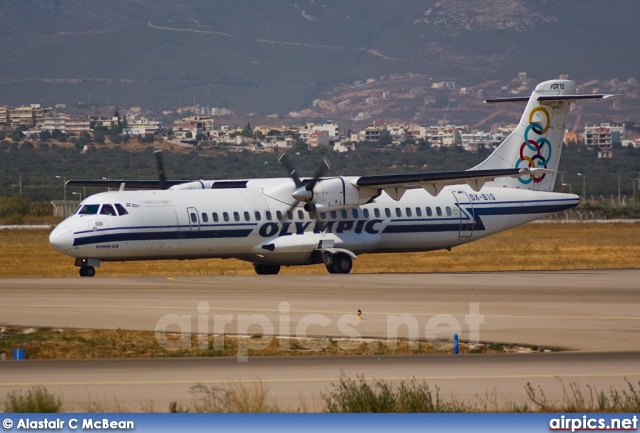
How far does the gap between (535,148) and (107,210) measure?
13.9 metres

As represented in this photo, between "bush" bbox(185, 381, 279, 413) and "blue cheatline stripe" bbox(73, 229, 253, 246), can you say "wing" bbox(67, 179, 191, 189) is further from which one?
"bush" bbox(185, 381, 279, 413)

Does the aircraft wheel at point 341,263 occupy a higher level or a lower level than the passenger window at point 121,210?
lower

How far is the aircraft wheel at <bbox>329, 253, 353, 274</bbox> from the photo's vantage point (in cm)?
3391

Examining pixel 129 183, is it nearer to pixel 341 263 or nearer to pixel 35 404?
pixel 341 263

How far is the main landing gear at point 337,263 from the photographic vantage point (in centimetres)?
3388

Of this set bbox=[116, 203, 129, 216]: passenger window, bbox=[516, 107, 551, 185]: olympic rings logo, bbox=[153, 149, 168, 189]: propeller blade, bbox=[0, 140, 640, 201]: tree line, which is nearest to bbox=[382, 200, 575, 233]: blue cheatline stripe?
bbox=[516, 107, 551, 185]: olympic rings logo

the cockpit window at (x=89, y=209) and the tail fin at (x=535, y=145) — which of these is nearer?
the cockpit window at (x=89, y=209)

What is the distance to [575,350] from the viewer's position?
56.1ft

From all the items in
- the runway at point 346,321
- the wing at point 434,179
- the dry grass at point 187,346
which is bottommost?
the dry grass at point 187,346

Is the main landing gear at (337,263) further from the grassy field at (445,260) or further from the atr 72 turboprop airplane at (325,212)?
the grassy field at (445,260)

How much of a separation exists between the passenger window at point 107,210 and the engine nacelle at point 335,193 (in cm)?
584

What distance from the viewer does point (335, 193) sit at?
33375mm

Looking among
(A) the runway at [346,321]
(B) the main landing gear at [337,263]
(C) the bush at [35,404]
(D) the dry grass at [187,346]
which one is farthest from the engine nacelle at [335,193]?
(C) the bush at [35,404]

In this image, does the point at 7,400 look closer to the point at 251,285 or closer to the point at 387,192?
the point at 251,285
